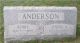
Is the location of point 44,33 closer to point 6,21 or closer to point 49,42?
point 49,42

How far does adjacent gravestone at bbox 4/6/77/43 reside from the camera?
1708mm

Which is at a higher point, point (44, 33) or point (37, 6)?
point (37, 6)

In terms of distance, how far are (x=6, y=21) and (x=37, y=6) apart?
12.1 inches

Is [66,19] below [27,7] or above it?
below

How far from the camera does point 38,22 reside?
1729 millimetres

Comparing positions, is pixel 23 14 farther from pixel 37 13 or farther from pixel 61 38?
pixel 61 38

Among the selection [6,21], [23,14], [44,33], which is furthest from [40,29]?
[6,21]

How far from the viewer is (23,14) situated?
1.71 m

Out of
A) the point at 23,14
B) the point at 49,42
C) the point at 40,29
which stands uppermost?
the point at 23,14

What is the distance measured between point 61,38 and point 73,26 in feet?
0.51

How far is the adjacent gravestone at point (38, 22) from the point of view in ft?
5.60

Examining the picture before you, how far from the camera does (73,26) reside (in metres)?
1.76

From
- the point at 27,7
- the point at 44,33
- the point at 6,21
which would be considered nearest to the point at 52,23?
the point at 44,33

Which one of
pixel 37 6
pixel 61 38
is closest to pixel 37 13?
pixel 37 6
